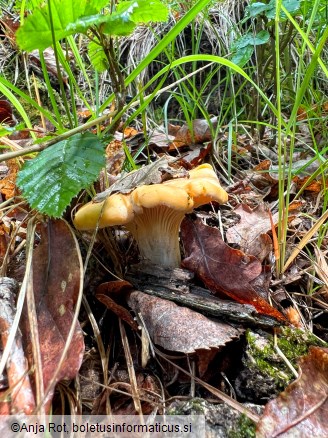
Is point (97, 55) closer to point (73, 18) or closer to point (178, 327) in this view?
point (73, 18)

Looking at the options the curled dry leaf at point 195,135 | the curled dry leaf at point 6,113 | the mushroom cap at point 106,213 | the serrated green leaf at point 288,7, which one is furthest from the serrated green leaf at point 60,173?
the curled dry leaf at point 6,113

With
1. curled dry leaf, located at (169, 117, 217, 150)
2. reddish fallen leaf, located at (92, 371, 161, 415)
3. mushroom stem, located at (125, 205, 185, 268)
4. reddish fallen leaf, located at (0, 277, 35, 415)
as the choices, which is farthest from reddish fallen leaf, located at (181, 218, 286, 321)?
curled dry leaf, located at (169, 117, 217, 150)

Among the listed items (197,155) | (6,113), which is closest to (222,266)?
(197,155)

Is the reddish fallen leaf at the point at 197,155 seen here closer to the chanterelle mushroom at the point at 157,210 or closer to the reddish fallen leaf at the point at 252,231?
the reddish fallen leaf at the point at 252,231

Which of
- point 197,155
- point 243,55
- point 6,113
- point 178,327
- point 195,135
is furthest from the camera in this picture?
point 6,113

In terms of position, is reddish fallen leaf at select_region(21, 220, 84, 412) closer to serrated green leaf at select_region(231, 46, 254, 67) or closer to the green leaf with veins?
the green leaf with veins

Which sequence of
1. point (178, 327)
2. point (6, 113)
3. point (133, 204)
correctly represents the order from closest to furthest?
1. point (178, 327)
2. point (133, 204)
3. point (6, 113)

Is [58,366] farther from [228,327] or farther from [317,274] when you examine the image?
[317,274]
